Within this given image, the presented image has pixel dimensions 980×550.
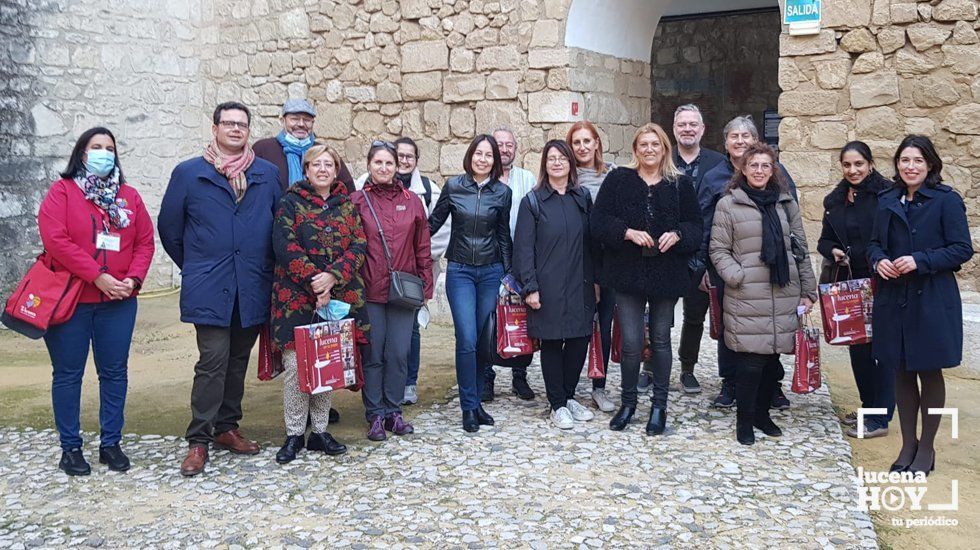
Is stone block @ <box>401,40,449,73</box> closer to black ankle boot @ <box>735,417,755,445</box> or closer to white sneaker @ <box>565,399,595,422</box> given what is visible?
white sneaker @ <box>565,399,595,422</box>

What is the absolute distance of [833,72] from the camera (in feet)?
21.6

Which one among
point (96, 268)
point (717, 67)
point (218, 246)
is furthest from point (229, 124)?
point (717, 67)

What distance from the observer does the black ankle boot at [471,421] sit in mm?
4875

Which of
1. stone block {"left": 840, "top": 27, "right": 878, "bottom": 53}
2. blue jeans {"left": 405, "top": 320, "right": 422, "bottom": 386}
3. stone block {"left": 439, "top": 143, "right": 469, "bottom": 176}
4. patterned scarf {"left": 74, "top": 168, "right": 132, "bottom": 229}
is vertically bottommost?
blue jeans {"left": 405, "top": 320, "right": 422, "bottom": 386}

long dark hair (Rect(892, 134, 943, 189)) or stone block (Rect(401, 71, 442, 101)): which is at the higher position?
stone block (Rect(401, 71, 442, 101))

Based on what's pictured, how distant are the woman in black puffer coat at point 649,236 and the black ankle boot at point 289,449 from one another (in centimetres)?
167

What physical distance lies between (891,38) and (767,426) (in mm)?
3127

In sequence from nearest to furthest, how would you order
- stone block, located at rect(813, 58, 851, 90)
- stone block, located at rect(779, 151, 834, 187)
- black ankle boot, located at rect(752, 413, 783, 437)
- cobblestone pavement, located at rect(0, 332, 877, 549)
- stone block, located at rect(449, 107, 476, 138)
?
cobblestone pavement, located at rect(0, 332, 877, 549)
black ankle boot, located at rect(752, 413, 783, 437)
stone block, located at rect(813, 58, 851, 90)
stone block, located at rect(779, 151, 834, 187)
stone block, located at rect(449, 107, 476, 138)

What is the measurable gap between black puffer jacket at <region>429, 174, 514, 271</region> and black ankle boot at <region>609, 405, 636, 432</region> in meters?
0.94

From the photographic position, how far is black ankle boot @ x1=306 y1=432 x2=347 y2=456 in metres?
4.50

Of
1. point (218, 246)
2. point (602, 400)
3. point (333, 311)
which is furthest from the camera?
point (602, 400)

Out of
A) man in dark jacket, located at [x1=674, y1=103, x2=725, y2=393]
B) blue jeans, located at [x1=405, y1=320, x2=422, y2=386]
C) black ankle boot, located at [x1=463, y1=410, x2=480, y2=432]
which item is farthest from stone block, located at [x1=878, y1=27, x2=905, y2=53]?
black ankle boot, located at [x1=463, y1=410, x2=480, y2=432]

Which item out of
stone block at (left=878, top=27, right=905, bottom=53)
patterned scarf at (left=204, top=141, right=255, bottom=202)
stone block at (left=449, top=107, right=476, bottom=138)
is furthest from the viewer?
stone block at (left=449, top=107, right=476, bottom=138)

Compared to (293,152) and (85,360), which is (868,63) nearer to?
(293,152)
